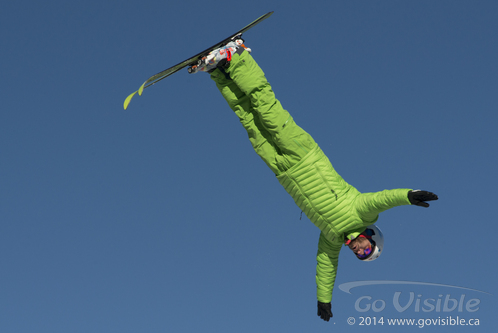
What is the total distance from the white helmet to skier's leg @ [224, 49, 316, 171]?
7.49ft

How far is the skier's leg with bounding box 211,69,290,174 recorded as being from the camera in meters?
15.8

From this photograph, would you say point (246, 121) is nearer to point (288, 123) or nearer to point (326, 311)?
point (288, 123)

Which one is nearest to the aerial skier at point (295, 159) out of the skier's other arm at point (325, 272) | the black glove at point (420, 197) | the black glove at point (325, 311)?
the skier's other arm at point (325, 272)

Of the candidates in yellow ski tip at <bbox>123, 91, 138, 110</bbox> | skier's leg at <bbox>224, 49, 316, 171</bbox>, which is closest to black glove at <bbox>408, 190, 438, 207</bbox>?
skier's leg at <bbox>224, 49, 316, 171</bbox>

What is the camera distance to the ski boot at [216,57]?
1498 centimetres

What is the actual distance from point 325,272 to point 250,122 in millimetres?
3903

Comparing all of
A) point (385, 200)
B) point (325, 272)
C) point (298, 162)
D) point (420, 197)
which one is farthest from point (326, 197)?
point (420, 197)

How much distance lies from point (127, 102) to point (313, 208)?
4579 millimetres

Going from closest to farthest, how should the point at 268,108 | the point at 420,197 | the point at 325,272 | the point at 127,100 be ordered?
the point at 420,197 → the point at 127,100 → the point at 268,108 → the point at 325,272

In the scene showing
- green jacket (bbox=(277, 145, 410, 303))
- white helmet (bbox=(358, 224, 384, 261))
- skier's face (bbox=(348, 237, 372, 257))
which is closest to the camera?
green jacket (bbox=(277, 145, 410, 303))

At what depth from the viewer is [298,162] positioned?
15531 mm

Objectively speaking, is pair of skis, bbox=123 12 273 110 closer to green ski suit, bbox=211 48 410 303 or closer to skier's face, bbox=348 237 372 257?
green ski suit, bbox=211 48 410 303

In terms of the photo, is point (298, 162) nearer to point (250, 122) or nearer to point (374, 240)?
point (250, 122)

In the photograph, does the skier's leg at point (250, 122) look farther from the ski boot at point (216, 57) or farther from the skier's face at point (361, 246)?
the skier's face at point (361, 246)
